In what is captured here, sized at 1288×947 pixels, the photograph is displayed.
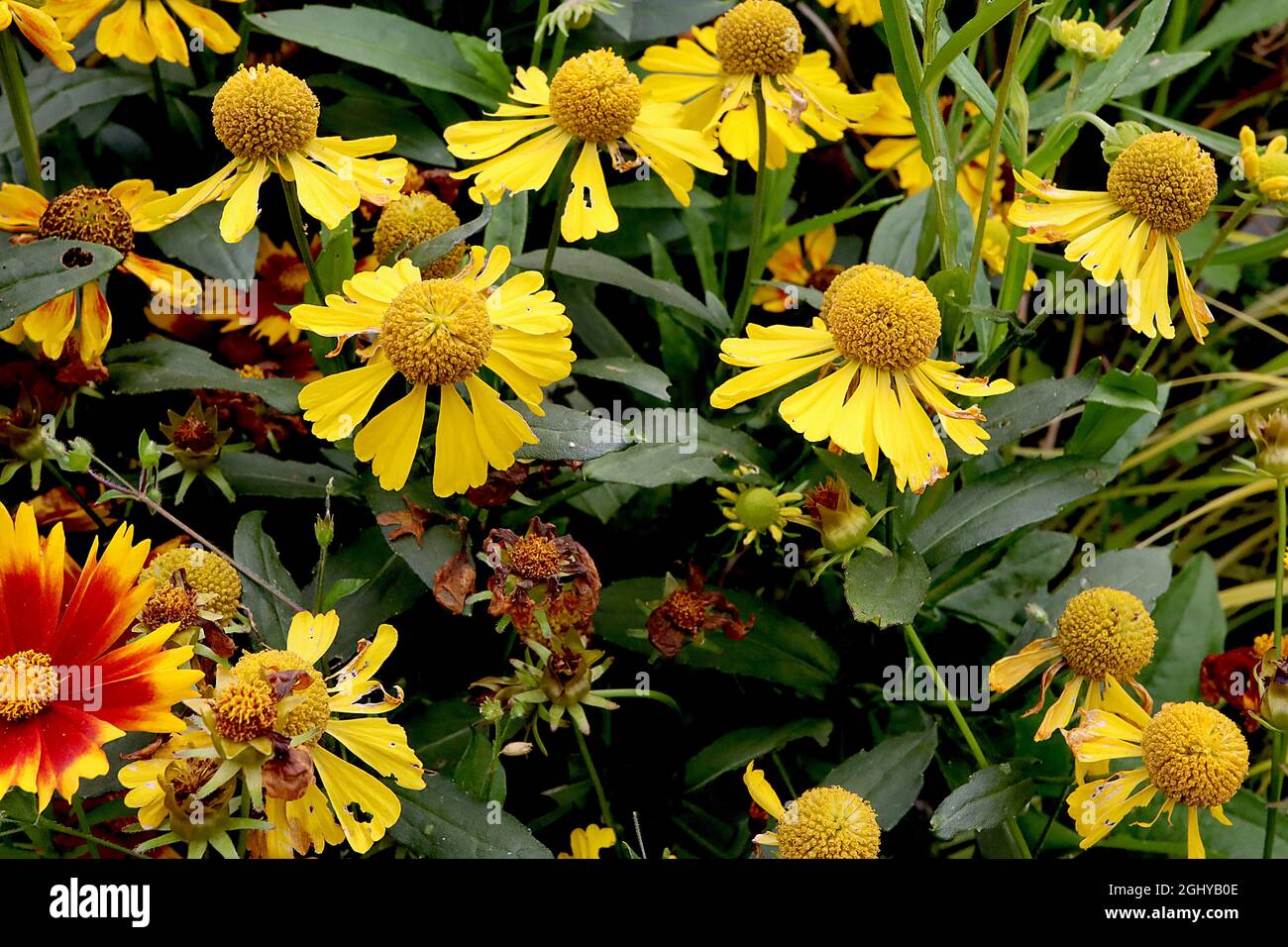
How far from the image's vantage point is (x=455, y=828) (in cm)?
91

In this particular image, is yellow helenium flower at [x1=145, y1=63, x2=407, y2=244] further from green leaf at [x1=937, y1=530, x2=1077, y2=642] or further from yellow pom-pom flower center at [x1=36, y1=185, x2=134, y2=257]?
green leaf at [x1=937, y1=530, x2=1077, y2=642]

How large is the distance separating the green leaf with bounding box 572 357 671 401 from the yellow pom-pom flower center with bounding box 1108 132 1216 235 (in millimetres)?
377

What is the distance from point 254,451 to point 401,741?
43cm

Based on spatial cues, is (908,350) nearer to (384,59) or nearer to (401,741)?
(401,741)

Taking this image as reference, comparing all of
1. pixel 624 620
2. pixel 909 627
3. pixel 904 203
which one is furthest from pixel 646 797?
pixel 904 203

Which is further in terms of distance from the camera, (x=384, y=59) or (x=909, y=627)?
(x=384, y=59)

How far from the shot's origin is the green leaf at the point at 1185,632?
3.84 feet

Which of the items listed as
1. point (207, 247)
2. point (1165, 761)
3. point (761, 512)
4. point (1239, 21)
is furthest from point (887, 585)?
point (1239, 21)

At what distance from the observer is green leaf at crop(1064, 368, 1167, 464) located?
99 centimetres

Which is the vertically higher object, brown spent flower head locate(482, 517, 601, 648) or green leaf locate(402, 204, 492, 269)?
green leaf locate(402, 204, 492, 269)

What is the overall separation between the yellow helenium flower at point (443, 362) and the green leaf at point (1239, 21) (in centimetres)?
101

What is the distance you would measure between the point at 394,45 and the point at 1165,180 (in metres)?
0.71

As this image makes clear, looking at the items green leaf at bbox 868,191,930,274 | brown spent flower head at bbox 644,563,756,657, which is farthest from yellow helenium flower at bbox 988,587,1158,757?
green leaf at bbox 868,191,930,274
